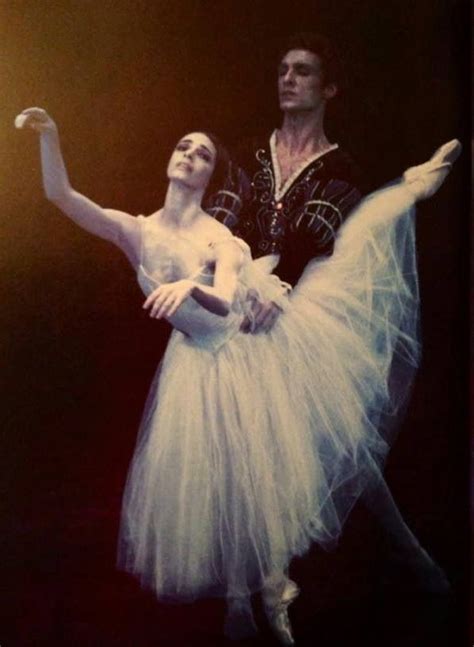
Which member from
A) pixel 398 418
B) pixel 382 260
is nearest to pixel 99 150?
pixel 382 260

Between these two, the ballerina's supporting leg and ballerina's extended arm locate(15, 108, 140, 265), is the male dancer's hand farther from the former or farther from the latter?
the ballerina's supporting leg

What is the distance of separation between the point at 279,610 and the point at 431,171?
0.88m

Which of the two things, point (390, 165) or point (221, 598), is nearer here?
Answer: point (221, 598)

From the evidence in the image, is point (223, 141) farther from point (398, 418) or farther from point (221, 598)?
point (221, 598)

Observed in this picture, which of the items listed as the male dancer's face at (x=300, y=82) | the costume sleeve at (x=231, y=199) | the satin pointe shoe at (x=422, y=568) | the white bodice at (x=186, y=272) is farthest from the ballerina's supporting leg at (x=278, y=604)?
the male dancer's face at (x=300, y=82)

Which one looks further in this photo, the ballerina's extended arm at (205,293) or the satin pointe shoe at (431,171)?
the satin pointe shoe at (431,171)

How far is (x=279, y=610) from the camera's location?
4.76ft

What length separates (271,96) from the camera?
1554 millimetres

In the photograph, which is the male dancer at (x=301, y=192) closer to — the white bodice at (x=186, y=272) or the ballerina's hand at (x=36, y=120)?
the white bodice at (x=186, y=272)

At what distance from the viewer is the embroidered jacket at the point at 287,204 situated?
1.53 m

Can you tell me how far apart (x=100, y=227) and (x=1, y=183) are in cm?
20

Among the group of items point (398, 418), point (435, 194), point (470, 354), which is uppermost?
point (435, 194)

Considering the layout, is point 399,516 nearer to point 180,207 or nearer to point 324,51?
point 180,207

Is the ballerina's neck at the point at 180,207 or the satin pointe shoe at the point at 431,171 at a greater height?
the satin pointe shoe at the point at 431,171
